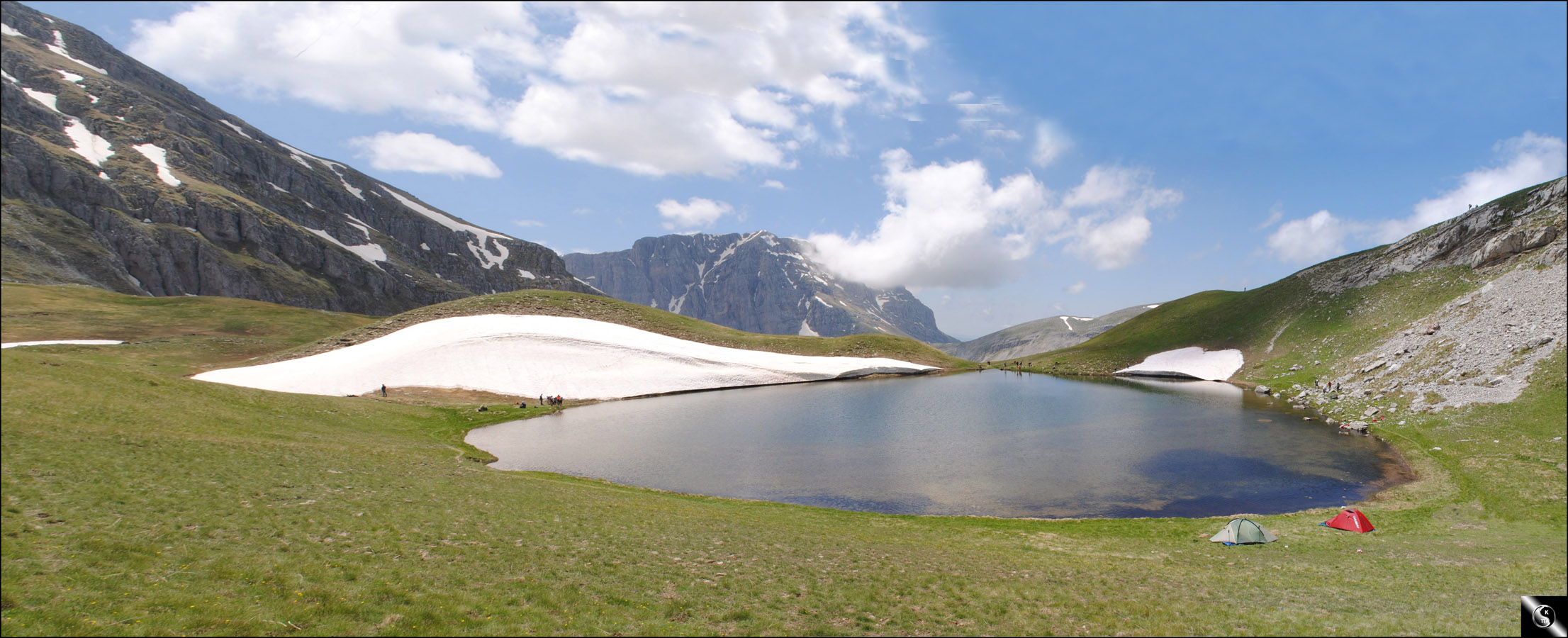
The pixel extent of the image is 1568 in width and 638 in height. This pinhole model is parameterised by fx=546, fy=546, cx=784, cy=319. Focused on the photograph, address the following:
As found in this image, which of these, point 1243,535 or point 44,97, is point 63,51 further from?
point 1243,535

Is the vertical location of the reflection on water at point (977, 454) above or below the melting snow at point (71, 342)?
below

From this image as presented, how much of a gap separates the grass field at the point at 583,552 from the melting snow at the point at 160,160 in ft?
617

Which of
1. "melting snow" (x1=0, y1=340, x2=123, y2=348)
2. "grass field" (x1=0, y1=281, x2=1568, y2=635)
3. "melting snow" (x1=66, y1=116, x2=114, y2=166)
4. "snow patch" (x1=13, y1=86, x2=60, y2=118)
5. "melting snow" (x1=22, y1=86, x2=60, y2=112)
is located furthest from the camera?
"melting snow" (x1=22, y1=86, x2=60, y2=112)

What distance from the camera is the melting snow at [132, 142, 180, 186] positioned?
155262 mm

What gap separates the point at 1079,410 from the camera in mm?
57688

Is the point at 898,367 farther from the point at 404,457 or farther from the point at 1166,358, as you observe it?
the point at 404,457

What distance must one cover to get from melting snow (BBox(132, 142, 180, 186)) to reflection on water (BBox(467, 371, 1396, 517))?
7314 inches

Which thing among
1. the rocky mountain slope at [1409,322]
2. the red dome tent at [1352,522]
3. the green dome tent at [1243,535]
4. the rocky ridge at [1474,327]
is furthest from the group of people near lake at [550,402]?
the rocky mountain slope at [1409,322]

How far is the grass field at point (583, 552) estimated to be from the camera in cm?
1130

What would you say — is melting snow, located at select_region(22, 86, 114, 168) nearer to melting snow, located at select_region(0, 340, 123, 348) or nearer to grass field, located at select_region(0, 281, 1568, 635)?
melting snow, located at select_region(0, 340, 123, 348)

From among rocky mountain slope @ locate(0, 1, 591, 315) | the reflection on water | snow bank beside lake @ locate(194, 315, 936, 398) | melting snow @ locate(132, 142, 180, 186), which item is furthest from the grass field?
melting snow @ locate(132, 142, 180, 186)

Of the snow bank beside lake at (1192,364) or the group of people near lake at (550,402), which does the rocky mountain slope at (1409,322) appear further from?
the group of people near lake at (550,402)

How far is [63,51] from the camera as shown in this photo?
194625 millimetres

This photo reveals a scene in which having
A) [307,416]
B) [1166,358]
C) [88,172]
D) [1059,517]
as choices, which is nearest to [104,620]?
[1059,517]
